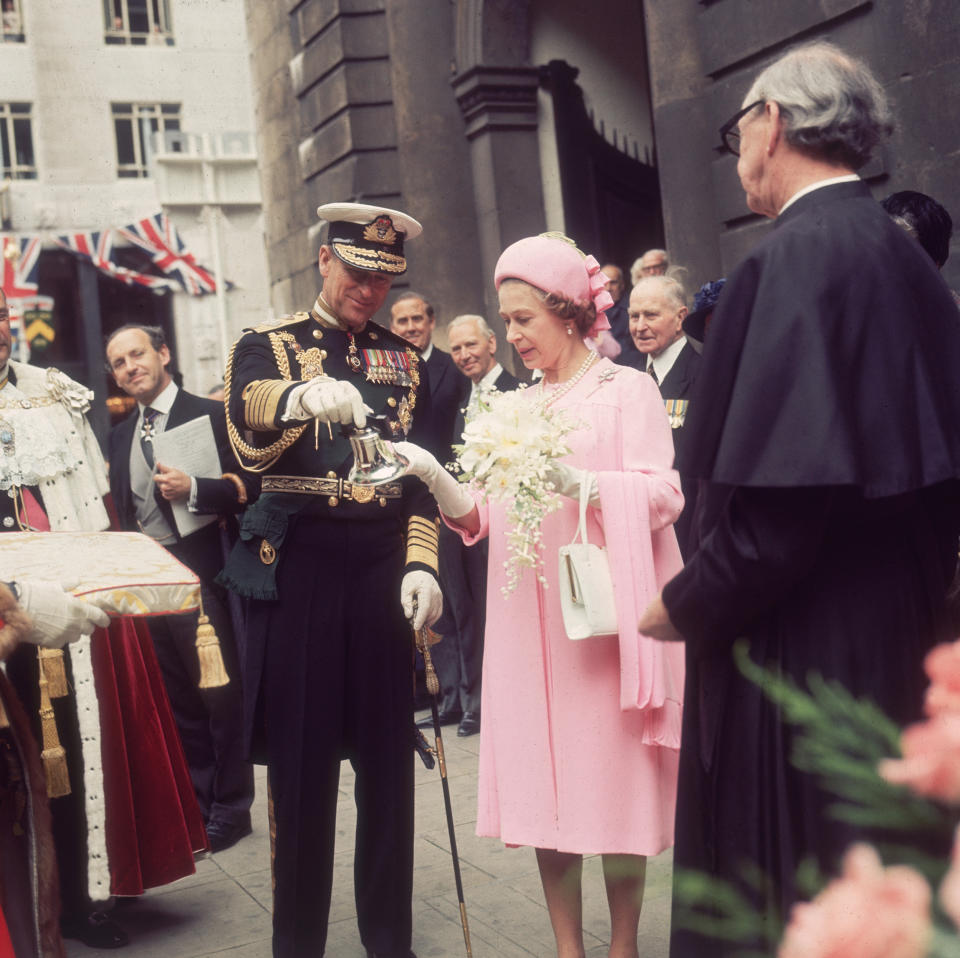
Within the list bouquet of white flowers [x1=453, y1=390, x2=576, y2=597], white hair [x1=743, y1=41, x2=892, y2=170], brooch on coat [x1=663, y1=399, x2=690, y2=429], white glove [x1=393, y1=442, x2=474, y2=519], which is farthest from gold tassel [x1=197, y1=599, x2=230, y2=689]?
white hair [x1=743, y1=41, x2=892, y2=170]

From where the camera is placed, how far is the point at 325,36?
10352 millimetres

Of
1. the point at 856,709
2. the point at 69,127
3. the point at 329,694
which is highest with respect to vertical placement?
the point at 69,127

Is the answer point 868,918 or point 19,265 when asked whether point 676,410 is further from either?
point 19,265

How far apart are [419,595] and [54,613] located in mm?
1023

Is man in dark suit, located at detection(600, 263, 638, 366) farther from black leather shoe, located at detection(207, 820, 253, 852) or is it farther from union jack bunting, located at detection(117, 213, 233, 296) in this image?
union jack bunting, located at detection(117, 213, 233, 296)

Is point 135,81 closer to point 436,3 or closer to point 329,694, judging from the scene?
point 436,3

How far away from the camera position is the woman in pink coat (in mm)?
2939

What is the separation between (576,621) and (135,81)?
88.3 feet

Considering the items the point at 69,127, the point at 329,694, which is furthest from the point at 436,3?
the point at 69,127

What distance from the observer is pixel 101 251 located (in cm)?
2472

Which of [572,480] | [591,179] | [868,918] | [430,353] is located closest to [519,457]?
[572,480]

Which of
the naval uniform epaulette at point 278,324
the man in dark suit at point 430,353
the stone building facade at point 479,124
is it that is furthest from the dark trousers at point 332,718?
the stone building facade at point 479,124

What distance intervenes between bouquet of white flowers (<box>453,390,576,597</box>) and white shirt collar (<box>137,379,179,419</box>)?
2.66 metres

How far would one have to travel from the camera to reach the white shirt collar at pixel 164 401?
17.2 ft
